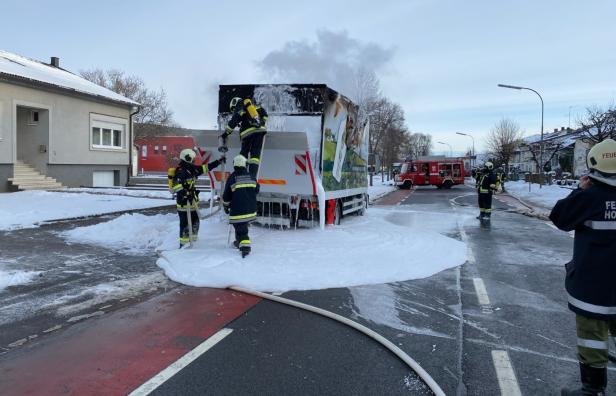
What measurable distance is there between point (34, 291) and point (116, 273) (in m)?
1.22

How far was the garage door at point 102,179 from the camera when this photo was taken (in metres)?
24.5

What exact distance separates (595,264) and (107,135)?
Answer: 2537 cm

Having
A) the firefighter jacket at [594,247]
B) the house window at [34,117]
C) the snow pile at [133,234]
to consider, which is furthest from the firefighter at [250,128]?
the house window at [34,117]

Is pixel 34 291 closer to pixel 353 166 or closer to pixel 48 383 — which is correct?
pixel 48 383

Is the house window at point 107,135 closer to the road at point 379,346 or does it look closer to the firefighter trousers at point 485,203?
the firefighter trousers at point 485,203

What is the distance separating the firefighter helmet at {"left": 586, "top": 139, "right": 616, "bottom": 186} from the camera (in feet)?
10.8

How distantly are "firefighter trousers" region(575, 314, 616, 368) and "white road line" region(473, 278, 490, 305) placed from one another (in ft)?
8.70

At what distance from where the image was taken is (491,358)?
4.23 meters

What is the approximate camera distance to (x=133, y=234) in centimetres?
1021

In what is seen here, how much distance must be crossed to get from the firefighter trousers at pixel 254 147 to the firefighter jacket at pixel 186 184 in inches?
31.8

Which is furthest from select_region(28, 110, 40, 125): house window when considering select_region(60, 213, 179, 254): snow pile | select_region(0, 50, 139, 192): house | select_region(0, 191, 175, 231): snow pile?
select_region(60, 213, 179, 254): snow pile

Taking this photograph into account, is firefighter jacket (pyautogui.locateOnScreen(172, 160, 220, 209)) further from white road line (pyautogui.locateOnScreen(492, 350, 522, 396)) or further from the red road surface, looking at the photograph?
white road line (pyautogui.locateOnScreen(492, 350, 522, 396))

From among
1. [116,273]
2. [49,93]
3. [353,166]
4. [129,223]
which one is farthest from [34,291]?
[49,93]

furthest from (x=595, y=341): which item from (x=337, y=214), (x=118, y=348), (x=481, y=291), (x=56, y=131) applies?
(x=56, y=131)
